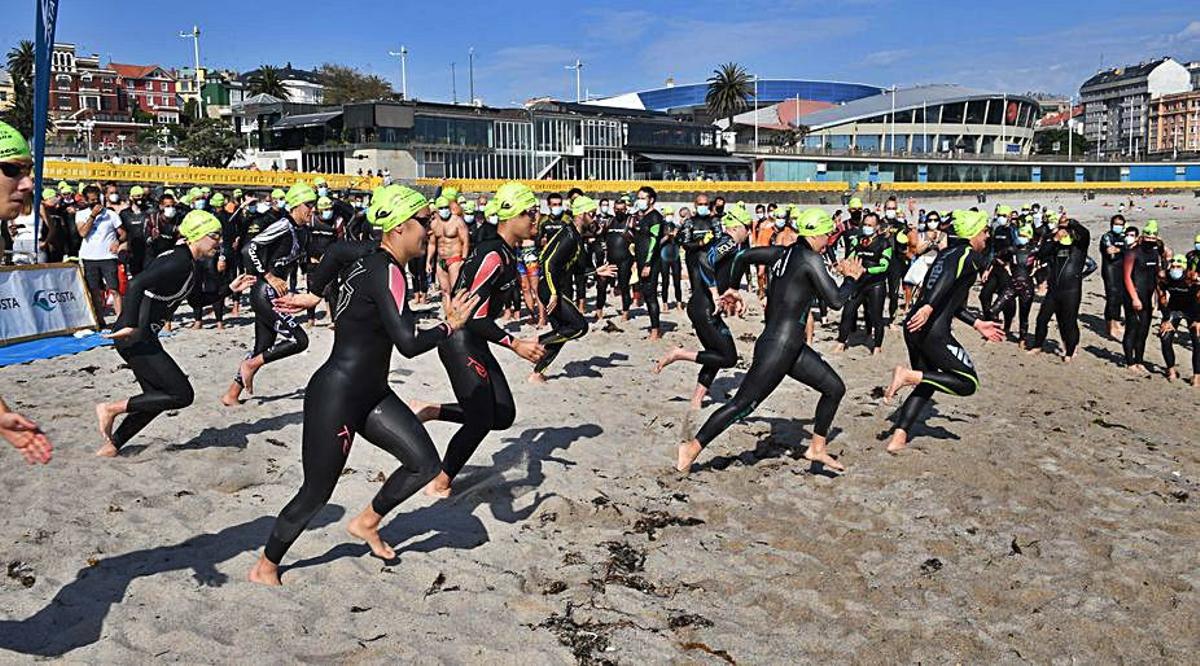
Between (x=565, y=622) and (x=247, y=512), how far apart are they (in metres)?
2.40

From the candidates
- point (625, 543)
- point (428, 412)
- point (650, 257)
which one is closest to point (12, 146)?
point (428, 412)

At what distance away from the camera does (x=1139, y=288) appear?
11.6 metres

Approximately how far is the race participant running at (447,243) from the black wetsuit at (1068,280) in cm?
759

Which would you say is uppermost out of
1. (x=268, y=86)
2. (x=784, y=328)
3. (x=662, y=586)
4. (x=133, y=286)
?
(x=268, y=86)

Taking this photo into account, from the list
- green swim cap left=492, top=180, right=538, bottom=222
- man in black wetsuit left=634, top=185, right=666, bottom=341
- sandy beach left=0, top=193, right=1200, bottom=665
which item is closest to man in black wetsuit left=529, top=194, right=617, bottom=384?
sandy beach left=0, top=193, right=1200, bottom=665

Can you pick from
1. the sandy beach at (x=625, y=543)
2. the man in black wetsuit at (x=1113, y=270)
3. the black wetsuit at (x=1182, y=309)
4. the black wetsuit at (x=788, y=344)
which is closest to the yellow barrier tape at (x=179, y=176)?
the sandy beach at (x=625, y=543)

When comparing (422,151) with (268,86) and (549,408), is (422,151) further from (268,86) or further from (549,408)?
(549,408)

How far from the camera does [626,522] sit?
5.85 metres

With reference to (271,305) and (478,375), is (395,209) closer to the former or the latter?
(478,375)

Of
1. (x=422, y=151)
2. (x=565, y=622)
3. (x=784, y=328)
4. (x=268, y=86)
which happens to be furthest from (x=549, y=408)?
(x=268, y=86)

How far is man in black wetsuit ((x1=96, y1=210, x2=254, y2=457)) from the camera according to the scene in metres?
6.35

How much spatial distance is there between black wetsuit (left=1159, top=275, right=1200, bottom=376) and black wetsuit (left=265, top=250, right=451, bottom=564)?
1008cm

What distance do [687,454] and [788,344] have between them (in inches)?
42.4

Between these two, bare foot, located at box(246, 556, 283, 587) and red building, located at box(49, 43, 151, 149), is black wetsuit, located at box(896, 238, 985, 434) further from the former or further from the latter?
red building, located at box(49, 43, 151, 149)
